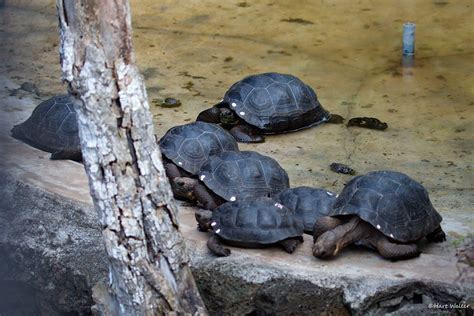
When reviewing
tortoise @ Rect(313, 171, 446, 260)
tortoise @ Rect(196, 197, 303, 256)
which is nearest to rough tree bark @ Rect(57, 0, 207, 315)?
tortoise @ Rect(196, 197, 303, 256)

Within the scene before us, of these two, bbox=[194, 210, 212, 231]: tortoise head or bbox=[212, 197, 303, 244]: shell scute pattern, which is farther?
bbox=[194, 210, 212, 231]: tortoise head

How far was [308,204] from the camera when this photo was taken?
19.7ft

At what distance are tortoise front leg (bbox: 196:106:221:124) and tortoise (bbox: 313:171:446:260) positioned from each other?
2122 millimetres

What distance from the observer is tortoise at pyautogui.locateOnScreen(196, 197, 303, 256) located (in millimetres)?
5586

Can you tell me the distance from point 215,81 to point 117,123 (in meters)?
4.11

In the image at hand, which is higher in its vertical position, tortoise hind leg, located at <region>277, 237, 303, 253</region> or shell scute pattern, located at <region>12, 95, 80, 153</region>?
shell scute pattern, located at <region>12, 95, 80, 153</region>

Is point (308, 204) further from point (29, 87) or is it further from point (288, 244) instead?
point (29, 87)

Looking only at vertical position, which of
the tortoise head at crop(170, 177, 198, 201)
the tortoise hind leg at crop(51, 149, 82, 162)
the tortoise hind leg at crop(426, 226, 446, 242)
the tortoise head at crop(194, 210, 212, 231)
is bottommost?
the tortoise hind leg at crop(426, 226, 446, 242)

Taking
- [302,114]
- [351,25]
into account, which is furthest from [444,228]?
[351,25]

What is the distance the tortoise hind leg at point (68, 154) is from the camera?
6.85 meters

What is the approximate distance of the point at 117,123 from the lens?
4637mm

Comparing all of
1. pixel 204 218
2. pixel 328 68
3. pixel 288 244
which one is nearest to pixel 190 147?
pixel 204 218

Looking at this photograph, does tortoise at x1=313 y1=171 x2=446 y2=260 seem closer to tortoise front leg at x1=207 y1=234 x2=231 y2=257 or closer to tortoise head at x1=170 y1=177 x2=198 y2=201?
tortoise front leg at x1=207 y1=234 x2=231 y2=257

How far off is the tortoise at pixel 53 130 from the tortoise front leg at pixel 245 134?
4.13 ft
